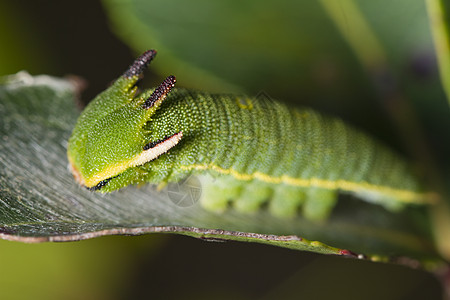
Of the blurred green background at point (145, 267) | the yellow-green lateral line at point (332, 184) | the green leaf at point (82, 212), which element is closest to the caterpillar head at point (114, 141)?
the green leaf at point (82, 212)

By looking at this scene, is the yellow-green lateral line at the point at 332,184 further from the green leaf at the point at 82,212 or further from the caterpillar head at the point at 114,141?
the caterpillar head at the point at 114,141

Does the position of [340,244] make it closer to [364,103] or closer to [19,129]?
[364,103]

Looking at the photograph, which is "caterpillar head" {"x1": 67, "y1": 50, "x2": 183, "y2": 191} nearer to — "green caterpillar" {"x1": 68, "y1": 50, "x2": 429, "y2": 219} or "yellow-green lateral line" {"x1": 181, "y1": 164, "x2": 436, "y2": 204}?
"green caterpillar" {"x1": 68, "y1": 50, "x2": 429, "y2": 219}

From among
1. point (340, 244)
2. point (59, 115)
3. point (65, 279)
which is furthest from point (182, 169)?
point (65, 279)

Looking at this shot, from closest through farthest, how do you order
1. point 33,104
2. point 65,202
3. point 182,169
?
point 65,202 < point 182,169 < point 33,104

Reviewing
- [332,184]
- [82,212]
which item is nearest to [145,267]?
[332,184]

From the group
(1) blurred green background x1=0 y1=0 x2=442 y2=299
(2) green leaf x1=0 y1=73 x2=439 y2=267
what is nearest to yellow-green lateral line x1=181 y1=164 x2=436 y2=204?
(2) green leaf x1=0 y1=73 x2=439 y2=267

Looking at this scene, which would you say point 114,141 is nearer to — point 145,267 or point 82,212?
point 82,212

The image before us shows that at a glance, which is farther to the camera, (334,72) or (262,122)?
(334,72)
